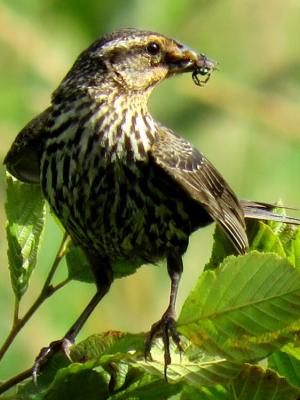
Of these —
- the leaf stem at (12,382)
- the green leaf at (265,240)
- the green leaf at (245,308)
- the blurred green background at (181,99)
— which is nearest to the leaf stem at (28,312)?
the leaf stem at (12,382)

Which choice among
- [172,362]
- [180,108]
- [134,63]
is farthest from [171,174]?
[180,108]

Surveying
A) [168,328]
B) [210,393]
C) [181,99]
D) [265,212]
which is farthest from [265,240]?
[181,99]

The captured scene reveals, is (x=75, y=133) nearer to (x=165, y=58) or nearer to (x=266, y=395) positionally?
(x=165, y=58)

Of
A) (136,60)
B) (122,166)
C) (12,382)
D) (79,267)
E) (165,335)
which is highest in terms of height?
(136,60)

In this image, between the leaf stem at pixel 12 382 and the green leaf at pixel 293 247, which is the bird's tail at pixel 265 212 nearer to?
the green leaf at pixel 293 247

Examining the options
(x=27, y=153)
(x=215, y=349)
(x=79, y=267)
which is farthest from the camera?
(x=27, y=153)

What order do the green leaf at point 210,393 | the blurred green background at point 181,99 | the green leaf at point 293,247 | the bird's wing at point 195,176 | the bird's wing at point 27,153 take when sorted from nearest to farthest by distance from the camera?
the green leaf at point 210,393
the green leaf at point 293,247
the bird's wing at point 195,176
the bird's wing at point 27,153
the blurred green background at point 181,99

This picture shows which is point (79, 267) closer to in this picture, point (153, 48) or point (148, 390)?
point (148, 390)
